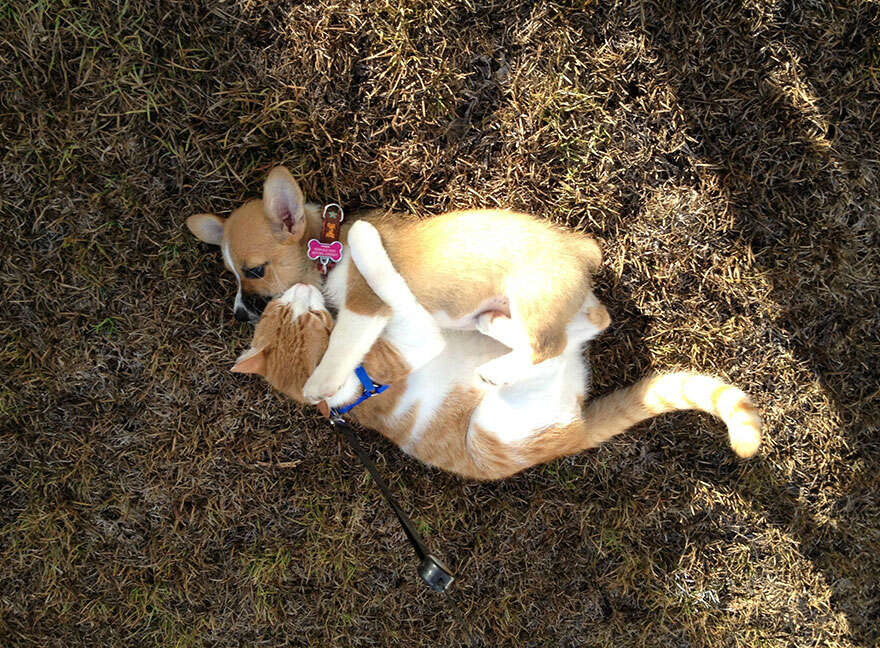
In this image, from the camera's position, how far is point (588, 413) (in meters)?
2.74

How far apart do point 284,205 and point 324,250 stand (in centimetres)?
26

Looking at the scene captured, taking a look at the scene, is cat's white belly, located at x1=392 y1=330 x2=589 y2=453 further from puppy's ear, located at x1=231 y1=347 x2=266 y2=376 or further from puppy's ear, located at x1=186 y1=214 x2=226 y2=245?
puppy's ear, located at x1=186 y1=214 x2=226 y2=245

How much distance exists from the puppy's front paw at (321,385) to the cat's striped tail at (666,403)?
129 centimetres

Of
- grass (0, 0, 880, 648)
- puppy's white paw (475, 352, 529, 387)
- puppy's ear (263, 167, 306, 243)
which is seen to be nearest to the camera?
puppy's ear (263, 167, 306, 243)

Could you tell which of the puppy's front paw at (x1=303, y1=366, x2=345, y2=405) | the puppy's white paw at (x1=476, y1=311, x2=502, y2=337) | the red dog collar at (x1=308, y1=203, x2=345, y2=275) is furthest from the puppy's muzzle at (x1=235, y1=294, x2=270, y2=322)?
the puppy's white paw at (x1=476, y1=311, x2=502, y2=337)

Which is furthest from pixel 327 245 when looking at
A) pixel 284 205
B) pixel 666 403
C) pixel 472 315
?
pixel 666 403

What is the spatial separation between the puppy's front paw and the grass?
0.75 metres

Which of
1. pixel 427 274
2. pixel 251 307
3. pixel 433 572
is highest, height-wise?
pixel 427 274

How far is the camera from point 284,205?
229 centimetres

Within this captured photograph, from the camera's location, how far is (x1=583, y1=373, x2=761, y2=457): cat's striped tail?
2264mm

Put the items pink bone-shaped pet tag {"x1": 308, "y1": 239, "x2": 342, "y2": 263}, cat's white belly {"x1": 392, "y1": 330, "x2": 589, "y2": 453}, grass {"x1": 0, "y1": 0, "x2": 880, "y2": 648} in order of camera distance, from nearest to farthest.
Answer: pink bone-shaped pet tag {"x1": 308, "y1": 239, "x2": 342, "y2": 263}, cat's white belly {"x1": 392, "y1": 330, "x2": 589, "y2": 453}, grass {"x1": 0, "y1": 0, "x2": 880, "y2": 648}

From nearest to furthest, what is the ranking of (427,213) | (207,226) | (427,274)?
(427,274) < (207,226) < (427,213)

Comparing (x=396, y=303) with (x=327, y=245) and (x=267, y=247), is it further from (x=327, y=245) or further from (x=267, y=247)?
(x=267, y=247)

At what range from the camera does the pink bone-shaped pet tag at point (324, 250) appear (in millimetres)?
2301
